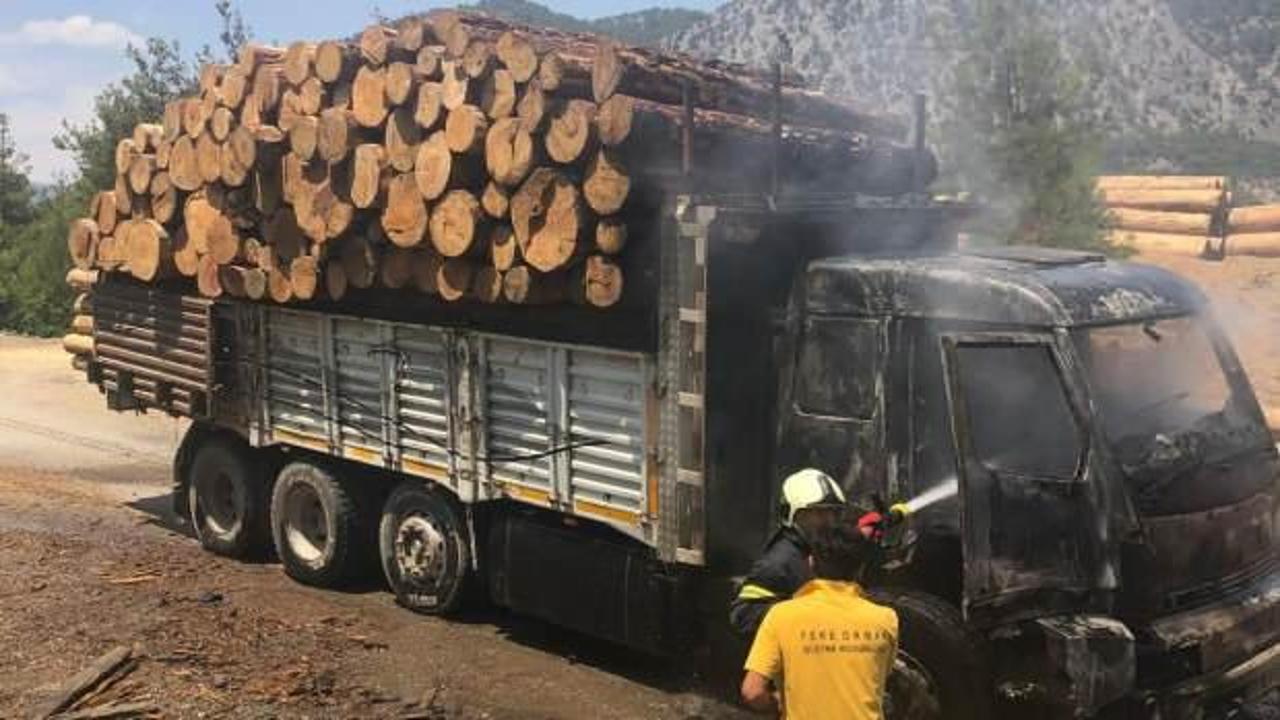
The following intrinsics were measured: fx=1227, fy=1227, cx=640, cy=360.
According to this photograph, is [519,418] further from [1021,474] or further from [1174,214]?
[1174,214]

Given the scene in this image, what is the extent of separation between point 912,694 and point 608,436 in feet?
7.09

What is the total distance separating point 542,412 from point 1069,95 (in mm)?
14251

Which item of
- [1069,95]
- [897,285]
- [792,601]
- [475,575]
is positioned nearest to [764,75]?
[897,285]

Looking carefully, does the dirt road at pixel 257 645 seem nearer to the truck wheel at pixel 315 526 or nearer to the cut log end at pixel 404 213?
the truck wheel at pixel 315 526

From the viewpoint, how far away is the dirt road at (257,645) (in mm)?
6238

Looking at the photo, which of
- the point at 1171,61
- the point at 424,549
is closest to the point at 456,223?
the point at 424,549

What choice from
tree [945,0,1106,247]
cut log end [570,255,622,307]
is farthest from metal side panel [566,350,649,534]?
tree [945,0,1106,247]

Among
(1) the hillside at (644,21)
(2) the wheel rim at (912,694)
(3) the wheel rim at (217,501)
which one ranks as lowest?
(3) the wheel rim at (217,501)

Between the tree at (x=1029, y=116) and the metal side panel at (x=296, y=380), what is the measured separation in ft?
32.9

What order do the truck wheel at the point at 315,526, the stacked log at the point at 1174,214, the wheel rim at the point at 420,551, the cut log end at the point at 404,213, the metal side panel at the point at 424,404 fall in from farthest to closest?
the stacked log at the point at 1174,214 → the truck wheel at the point at 315,526 → the wheel rim at the point at 420,551 → the metal side panel at the point at 424,404 → the cut log end at the point at 404,213

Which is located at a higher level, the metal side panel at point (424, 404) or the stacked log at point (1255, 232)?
the stacked log at point (1255, 232)

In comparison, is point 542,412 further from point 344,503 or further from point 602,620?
point 344,503

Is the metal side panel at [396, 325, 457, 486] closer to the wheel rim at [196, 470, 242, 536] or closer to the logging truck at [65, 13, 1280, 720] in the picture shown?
the logging truck at [65, 13, 1280, 720]

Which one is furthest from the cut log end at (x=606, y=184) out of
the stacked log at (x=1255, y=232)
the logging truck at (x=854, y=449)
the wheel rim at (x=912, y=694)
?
the stacked log at (x=1255, y=232)
